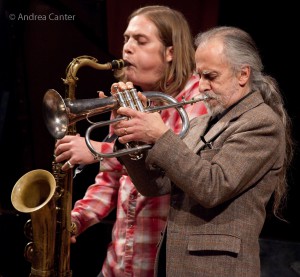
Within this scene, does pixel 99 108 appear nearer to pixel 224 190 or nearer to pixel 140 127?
pixel 140 127

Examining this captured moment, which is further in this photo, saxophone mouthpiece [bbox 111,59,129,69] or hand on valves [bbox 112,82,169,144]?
saxophone mouthpiece [bbox 111,59,129,69]

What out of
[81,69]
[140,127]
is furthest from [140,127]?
[81,69]

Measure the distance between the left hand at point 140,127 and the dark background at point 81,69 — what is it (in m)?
1.25

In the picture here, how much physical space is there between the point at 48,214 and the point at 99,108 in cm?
61

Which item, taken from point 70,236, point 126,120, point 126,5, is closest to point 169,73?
point 126,120

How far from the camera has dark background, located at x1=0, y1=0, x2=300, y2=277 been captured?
286 cm

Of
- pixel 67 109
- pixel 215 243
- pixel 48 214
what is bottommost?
pixel 48 214

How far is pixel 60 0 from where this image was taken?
2.85 m

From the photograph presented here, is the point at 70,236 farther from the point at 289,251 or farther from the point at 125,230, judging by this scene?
the point at 289,251

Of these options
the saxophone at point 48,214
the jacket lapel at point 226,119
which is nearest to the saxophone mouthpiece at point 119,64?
the saxophone at point 48,214

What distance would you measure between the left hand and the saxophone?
0.61 metres

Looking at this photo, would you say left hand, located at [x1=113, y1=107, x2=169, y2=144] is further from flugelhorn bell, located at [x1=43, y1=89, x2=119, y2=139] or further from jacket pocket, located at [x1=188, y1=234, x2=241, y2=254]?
jacket pocket, located at [x1=188, y1=234, x2=241, y2=254]

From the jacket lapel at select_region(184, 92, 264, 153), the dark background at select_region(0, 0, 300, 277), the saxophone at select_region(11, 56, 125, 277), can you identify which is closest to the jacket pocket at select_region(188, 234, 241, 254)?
the jacket lapel at select_region(184, 92, 264, 153)

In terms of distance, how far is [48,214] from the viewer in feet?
7.27
